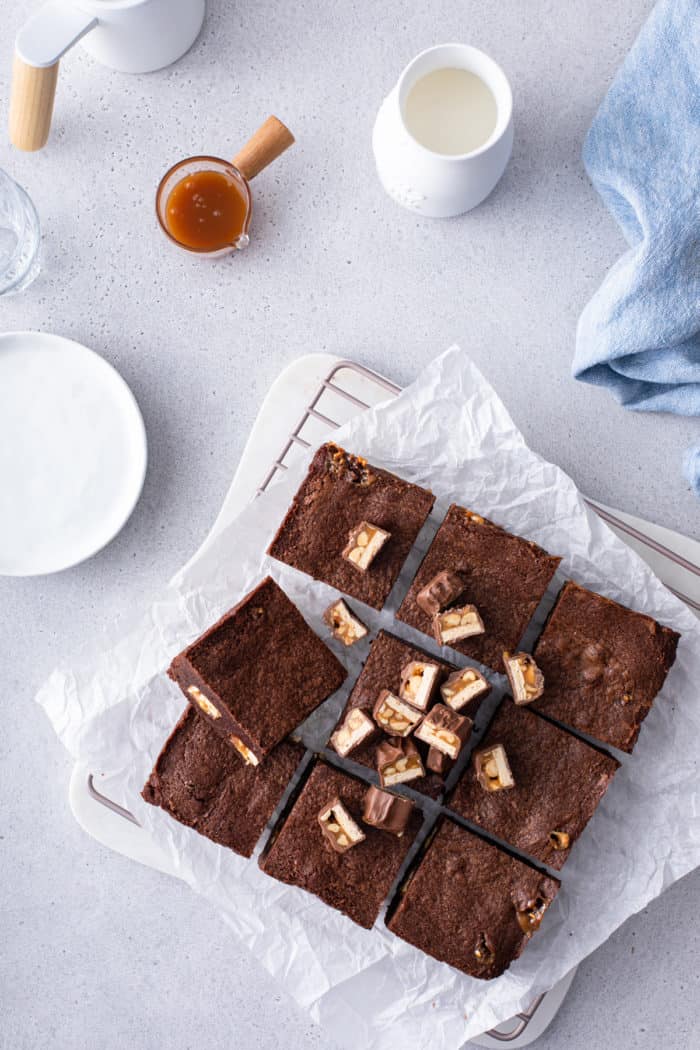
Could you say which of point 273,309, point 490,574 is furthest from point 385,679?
point 273,309

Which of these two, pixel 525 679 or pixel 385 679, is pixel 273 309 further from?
pixel 525 679

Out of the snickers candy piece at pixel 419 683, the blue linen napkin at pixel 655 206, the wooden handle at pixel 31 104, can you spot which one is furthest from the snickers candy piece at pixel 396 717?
the wooden handle at pixel 31 104

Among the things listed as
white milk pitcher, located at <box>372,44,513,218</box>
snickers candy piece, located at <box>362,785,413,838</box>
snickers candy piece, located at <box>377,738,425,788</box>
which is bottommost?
snickers candy piece, located at <box>362,785,413,838</box>

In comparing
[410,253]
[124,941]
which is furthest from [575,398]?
[124,941]

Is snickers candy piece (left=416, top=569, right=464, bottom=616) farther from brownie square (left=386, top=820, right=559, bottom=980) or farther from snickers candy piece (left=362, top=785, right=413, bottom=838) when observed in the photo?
brownie square (left=386, top=820, right=559, bottom=980)

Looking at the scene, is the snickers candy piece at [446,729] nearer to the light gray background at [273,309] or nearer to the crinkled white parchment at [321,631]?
the crinkled white parchment at [321,631]

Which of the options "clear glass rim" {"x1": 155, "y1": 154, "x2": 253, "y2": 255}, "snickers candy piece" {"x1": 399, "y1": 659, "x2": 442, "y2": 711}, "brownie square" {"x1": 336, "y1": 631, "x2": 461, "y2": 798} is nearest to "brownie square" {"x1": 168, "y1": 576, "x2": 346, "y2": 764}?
"brownie square" {"x1": 336, "y1": 631, "x2": 461, "y2": 798}
